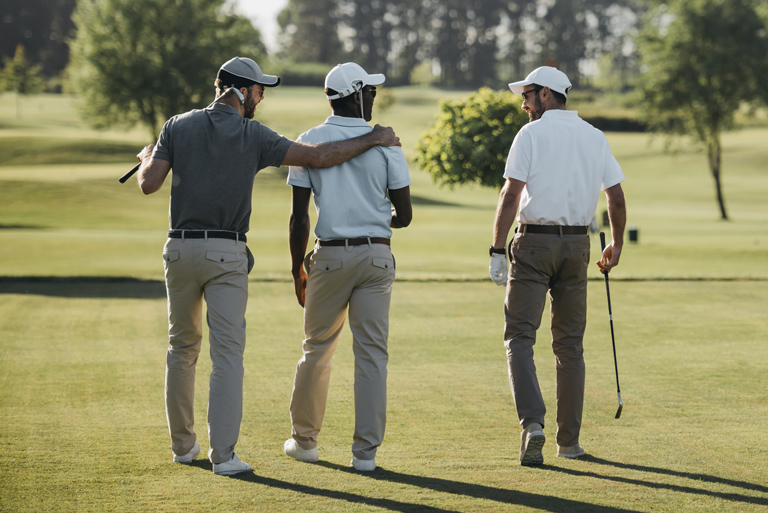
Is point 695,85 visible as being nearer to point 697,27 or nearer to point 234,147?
point 697,27

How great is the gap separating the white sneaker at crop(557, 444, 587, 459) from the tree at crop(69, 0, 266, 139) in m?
→ 44.3

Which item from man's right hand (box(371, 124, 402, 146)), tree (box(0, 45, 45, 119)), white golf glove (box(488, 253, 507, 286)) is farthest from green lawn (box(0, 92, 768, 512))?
tree (box(0, 45, 45, 119))

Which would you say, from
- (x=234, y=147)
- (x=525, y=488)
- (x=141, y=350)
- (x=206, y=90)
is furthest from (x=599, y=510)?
(x=206, y=90)

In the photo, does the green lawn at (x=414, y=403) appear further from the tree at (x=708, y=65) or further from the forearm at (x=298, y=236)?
the tree at (x=708, y=65)

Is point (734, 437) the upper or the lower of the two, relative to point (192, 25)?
lower

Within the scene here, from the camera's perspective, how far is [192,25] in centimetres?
4919

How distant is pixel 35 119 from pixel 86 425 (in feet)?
228

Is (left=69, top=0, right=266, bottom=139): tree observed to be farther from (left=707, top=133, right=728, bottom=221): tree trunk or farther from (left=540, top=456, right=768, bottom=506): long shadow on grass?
(left=540, top=456, right=768, bottom=506): long shadow on grass

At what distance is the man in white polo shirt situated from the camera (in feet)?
16.6

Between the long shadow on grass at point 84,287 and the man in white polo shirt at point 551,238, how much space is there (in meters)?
8.56

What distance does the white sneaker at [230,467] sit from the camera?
177 inches

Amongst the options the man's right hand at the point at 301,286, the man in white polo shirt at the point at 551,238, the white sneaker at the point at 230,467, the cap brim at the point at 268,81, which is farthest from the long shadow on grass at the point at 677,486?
the cap brim at the point at 268,81

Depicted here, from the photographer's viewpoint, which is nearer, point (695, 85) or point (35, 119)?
point (695, 85)

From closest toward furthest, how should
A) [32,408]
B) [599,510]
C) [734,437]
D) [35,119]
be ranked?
1. [599,510]
2. [734,437]
3. [32,408]
4. [35,119]
